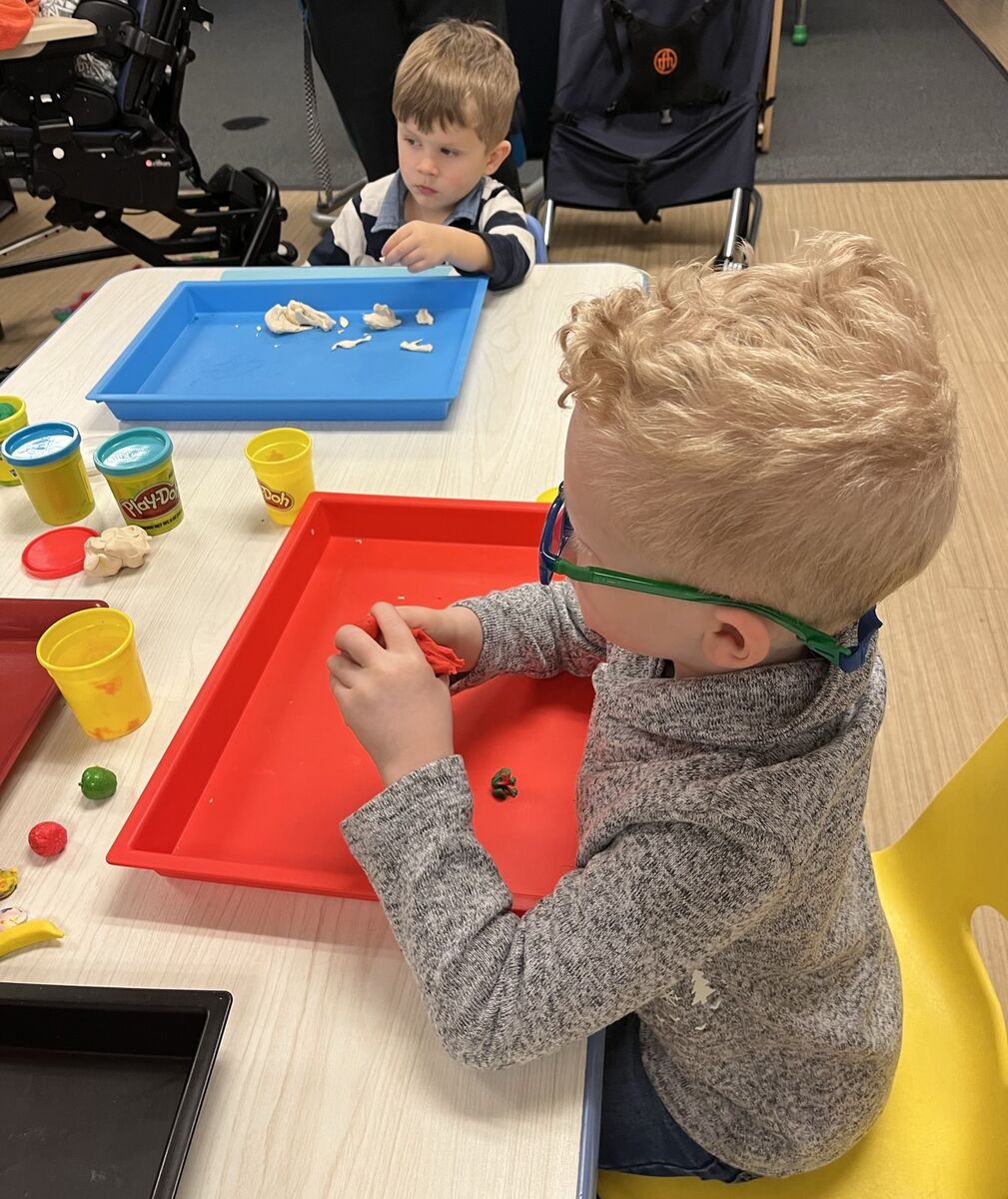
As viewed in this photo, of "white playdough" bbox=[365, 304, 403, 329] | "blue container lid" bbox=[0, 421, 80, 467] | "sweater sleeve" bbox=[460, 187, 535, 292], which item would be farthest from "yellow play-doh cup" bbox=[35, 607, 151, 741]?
"sweater sleeve" bbox=[460, 187, 535, 292]

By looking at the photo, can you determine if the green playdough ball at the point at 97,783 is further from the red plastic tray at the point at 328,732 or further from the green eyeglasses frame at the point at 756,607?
the green eyeglasses frame at the point at 756,607

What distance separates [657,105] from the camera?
9.15 feet

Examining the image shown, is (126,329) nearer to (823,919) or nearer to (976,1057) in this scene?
(823,919)

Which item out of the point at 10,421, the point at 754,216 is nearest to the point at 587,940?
the point at 10,421

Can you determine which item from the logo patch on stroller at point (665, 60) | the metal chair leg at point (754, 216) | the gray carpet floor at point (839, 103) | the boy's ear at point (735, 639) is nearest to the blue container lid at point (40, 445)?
the boy's ear at point (735, 639)

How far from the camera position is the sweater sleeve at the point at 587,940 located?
0.57 meters

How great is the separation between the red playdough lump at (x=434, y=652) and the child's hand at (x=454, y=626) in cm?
2

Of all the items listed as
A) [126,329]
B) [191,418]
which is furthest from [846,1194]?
[126,329]

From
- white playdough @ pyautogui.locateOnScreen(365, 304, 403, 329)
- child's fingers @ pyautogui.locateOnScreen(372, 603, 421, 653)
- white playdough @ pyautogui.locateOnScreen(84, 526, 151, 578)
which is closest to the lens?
child's fingers @ pyautogui.locateOnScreen(372, 603, 421, 653)

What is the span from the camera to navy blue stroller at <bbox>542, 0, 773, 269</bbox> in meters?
2.64

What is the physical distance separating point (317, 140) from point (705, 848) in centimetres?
331

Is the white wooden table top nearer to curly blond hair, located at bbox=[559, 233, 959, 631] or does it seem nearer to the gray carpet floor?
curly blond hair, located at bbox=[559, 233, 959, 631]

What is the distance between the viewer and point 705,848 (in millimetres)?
577

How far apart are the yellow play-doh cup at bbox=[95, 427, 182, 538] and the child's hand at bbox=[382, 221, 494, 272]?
0.53m
